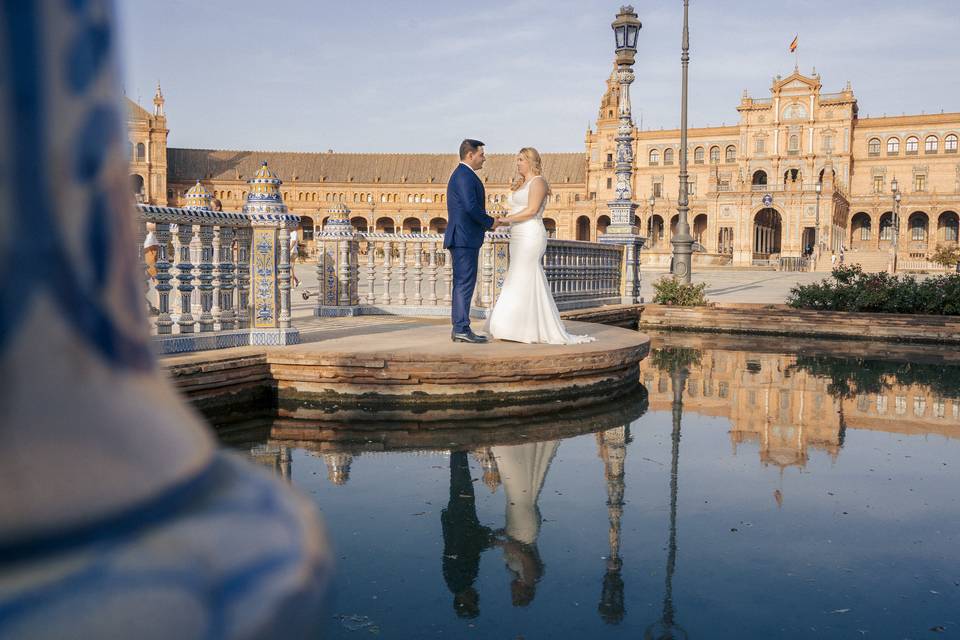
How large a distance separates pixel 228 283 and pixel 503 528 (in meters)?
3.98

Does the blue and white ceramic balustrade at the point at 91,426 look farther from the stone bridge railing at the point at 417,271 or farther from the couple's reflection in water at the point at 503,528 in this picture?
the stone bridge railing at the point at 417,271

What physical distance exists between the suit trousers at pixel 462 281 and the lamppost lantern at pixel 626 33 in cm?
746

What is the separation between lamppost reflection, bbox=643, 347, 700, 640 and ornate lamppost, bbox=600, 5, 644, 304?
3.56 m

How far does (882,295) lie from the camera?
530 inches

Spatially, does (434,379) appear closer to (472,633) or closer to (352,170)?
(472,633)

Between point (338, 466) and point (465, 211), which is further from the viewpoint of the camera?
point (465, 211)

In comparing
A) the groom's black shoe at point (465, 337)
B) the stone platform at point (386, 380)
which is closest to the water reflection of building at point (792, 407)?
the stone platform at point (386, 380)

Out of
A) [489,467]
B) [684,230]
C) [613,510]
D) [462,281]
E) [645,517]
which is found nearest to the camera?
[645,517]

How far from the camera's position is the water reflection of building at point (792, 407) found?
5.80 metres

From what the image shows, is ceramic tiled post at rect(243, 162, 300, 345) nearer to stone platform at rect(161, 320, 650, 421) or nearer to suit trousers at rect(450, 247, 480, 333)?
stone platform at rect(161, 320, 650, 421)

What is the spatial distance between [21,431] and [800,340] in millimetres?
13054

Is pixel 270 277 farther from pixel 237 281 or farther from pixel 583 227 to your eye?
pixel 583 227

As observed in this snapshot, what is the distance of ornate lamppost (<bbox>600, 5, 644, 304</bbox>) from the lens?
13.4 m

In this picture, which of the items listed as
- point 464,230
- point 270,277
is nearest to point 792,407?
point 464,230
